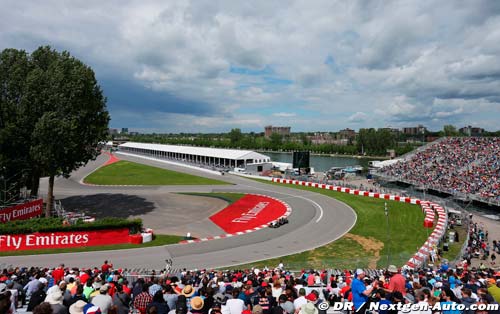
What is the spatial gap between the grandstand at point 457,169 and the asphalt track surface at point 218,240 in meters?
15.6

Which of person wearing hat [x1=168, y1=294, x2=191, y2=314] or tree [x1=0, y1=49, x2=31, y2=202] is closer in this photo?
person wearing hat [x1=168, y1=294, x2=191, y2=314]

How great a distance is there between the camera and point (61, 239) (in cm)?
2200

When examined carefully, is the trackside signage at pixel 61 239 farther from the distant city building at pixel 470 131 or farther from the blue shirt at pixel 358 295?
the distant city building at pixel 470 131

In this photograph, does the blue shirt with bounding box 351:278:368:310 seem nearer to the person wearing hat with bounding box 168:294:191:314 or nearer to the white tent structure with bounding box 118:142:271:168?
the person wearing hat with bounding box 168:294:191:314

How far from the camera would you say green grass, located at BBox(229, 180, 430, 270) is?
18025 mm

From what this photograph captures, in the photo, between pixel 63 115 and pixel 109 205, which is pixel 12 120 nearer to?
pixel 63 115

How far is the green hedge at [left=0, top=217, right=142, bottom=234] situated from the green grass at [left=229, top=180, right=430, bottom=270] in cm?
1002

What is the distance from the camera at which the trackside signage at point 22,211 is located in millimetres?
24172

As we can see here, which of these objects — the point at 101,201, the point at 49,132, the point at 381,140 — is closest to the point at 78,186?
the point at 101,201

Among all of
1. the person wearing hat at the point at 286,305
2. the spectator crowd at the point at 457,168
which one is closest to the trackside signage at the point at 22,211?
the person wearing hat at the point at 286,305

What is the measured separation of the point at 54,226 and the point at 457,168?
5160 cm

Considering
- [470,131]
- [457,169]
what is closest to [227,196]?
[457,169]

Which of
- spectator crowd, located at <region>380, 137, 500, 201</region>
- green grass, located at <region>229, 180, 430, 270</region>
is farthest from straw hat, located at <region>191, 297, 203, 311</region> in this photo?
spectator crowd, located at <region>380, 137, 500, 201</region>

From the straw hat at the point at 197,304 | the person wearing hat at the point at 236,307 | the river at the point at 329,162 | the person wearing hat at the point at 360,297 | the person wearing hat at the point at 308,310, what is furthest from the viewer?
the river at the point at 329,162
